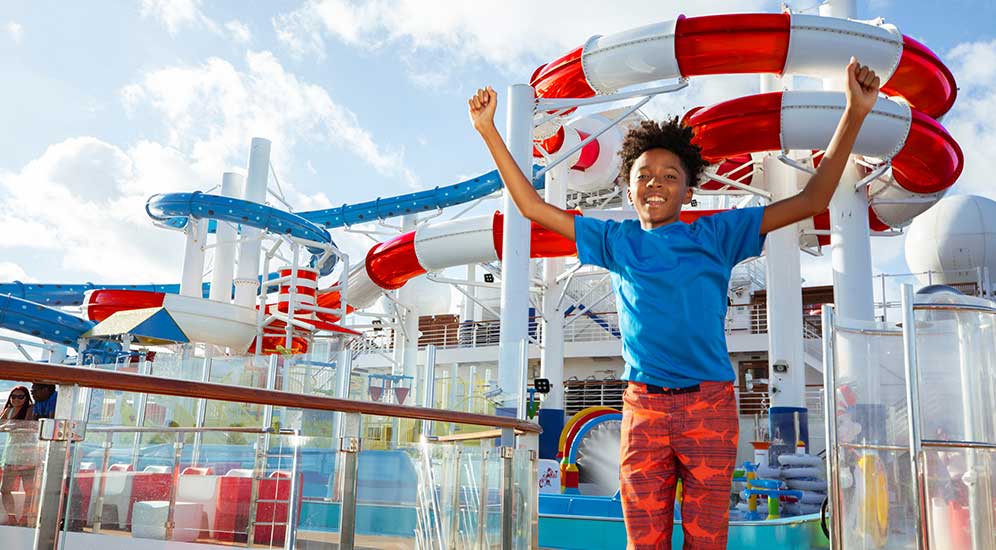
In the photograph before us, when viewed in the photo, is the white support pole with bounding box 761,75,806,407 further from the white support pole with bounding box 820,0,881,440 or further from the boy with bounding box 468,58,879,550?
the boy with bounding box 468,58,879,550

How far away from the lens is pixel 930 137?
389 inches

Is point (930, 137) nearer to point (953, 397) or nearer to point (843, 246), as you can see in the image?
point (843, 246)

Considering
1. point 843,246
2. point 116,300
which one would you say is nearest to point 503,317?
point 843,246

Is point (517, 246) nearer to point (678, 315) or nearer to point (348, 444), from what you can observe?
point (348, 444)

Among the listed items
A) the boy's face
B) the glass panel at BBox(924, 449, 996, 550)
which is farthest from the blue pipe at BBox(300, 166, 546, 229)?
the boy's face

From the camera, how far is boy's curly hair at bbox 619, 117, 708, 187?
2195 millimetres

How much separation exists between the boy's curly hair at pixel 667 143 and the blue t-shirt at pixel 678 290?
162 mm

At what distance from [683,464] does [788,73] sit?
28.7 ft

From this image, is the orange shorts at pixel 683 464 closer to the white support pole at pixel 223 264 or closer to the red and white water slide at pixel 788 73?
the red and white water slide at pixel 788 73

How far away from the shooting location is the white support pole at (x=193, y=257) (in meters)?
17.7

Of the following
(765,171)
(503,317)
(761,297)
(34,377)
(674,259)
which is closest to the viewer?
(34,377)

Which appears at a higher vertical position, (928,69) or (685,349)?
(928,69)

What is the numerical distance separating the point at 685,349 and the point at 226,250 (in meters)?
17.1

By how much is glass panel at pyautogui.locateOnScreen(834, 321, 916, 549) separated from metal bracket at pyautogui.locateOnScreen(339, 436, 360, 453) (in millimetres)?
2007
